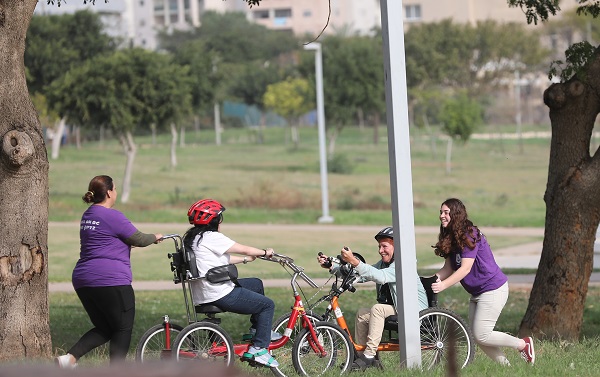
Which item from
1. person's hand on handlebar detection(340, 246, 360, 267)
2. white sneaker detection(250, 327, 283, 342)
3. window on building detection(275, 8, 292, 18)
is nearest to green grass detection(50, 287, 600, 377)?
white sneaker detection(250, 327, 283, 342)

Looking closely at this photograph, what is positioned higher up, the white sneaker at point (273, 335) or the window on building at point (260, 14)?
the window on building at point (260, 14)

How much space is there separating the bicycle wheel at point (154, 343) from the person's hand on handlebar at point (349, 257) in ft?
3.90

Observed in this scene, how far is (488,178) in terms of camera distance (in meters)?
49.9

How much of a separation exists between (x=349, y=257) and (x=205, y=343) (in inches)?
43.8

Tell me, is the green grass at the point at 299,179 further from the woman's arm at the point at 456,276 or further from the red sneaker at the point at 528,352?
the woman's arm at the point at 456,276

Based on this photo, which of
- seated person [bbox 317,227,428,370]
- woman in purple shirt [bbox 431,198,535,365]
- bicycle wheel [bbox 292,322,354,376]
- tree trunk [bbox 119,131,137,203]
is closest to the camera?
bicycle wheel [bbox 292,322,354,376]

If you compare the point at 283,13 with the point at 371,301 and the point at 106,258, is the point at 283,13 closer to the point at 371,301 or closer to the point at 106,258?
the point at 371,301

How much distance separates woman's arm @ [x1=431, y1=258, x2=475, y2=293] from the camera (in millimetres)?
7977

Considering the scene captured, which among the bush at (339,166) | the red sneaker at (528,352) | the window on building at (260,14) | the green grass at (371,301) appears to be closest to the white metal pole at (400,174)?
the green grass at (371,301)

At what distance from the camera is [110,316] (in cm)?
784

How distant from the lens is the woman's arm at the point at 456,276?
26.2ft

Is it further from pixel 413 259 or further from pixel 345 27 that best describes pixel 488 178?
pixel 345 27

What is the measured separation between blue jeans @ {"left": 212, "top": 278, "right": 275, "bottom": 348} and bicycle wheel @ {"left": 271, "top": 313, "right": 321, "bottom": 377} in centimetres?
23

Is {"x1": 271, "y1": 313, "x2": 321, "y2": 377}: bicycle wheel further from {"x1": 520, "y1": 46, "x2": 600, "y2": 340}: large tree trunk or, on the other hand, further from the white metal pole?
{"x1": 520, "y1": 46, "x2": 600, "y2": 340}: large tree trunk
